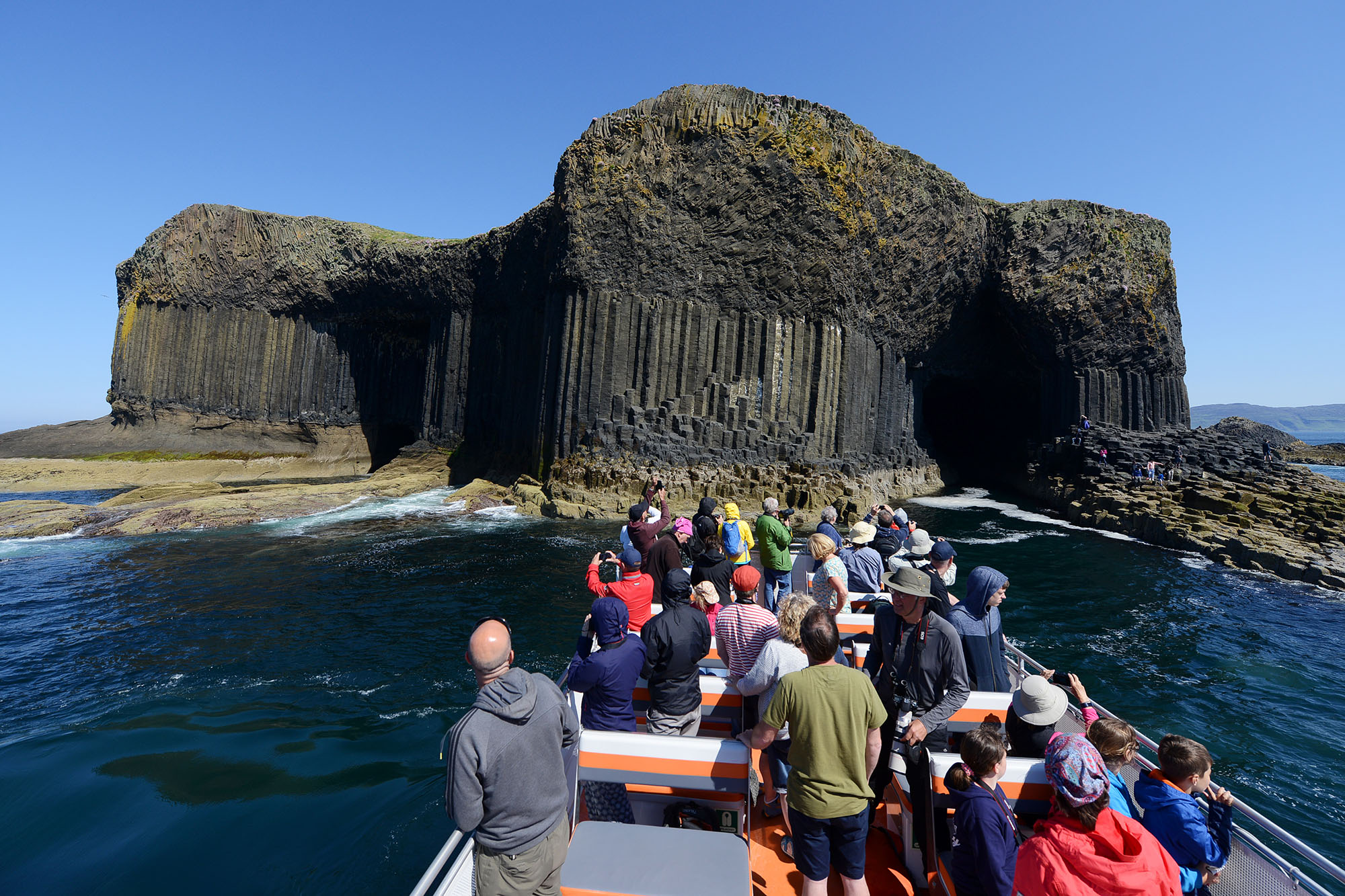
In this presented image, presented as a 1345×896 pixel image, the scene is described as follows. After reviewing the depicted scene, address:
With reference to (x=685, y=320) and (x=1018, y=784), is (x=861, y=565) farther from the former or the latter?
(x=685, y=320)

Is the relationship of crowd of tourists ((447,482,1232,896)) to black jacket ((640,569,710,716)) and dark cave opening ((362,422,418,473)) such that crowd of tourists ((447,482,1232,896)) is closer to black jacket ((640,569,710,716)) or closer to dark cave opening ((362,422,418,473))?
black jacket ((640,569,710,716))

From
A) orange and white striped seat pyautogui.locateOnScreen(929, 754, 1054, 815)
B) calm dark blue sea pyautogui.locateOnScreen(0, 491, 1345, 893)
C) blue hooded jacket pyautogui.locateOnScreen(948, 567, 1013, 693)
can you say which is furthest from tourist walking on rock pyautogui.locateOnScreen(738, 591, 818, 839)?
calm dark blue sea pyautogui.locateOnScreen(0, 491, 1345, 893)

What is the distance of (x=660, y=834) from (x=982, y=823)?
1690mm

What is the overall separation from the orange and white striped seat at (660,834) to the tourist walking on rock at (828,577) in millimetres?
2505

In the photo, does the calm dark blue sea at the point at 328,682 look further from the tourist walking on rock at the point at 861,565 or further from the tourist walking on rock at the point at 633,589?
the tourist walking on rock at the point at 861,565

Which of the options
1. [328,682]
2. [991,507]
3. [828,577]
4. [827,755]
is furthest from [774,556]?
[991,507]

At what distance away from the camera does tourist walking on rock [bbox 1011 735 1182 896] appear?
259 cm

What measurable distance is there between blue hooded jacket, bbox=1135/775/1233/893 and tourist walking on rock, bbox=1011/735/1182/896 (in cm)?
94

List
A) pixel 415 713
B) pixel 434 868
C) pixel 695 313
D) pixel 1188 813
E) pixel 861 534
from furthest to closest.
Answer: pixel 695 313, pixel 415 713, pixel 861 534, pixel 1188 813, pixel 434 868

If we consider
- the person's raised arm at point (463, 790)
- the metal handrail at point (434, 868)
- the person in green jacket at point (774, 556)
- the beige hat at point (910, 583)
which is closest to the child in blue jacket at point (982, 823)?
the beige hat at point (910, 583)

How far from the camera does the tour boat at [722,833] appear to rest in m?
3.21

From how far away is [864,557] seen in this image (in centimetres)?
819

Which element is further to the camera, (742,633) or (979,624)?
(979,624)

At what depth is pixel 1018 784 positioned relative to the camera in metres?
3.92
